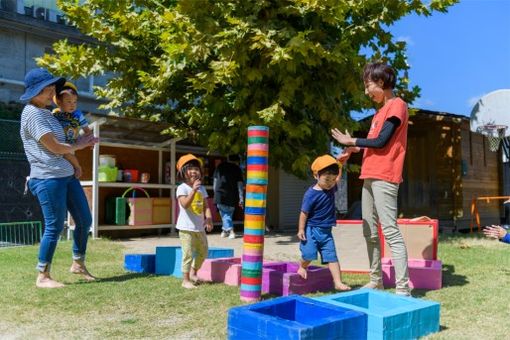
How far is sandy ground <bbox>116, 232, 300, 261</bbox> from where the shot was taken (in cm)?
822

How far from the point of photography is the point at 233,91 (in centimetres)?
1046

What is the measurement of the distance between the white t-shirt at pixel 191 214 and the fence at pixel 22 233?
642 centimetres

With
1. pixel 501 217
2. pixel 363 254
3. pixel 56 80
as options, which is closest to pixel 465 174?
pixel 501 217

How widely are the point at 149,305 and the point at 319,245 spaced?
5.77 feet

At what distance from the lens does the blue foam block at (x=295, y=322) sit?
2820 mm

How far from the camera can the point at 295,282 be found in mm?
4781

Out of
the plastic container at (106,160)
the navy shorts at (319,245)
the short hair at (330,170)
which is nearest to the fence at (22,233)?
the plastic container at (106,160)

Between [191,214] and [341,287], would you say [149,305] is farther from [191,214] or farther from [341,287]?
[341,287]

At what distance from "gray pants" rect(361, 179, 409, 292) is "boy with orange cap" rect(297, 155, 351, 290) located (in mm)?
452

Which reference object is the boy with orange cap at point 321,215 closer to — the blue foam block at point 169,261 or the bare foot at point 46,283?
the blue foam block at point 169,261

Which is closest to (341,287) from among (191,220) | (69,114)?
(191,220)

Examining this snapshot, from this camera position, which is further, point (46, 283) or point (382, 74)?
point (46, 283)

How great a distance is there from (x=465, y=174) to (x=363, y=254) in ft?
29.1

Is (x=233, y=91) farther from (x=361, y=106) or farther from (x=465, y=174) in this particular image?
(x=465, y=174)
